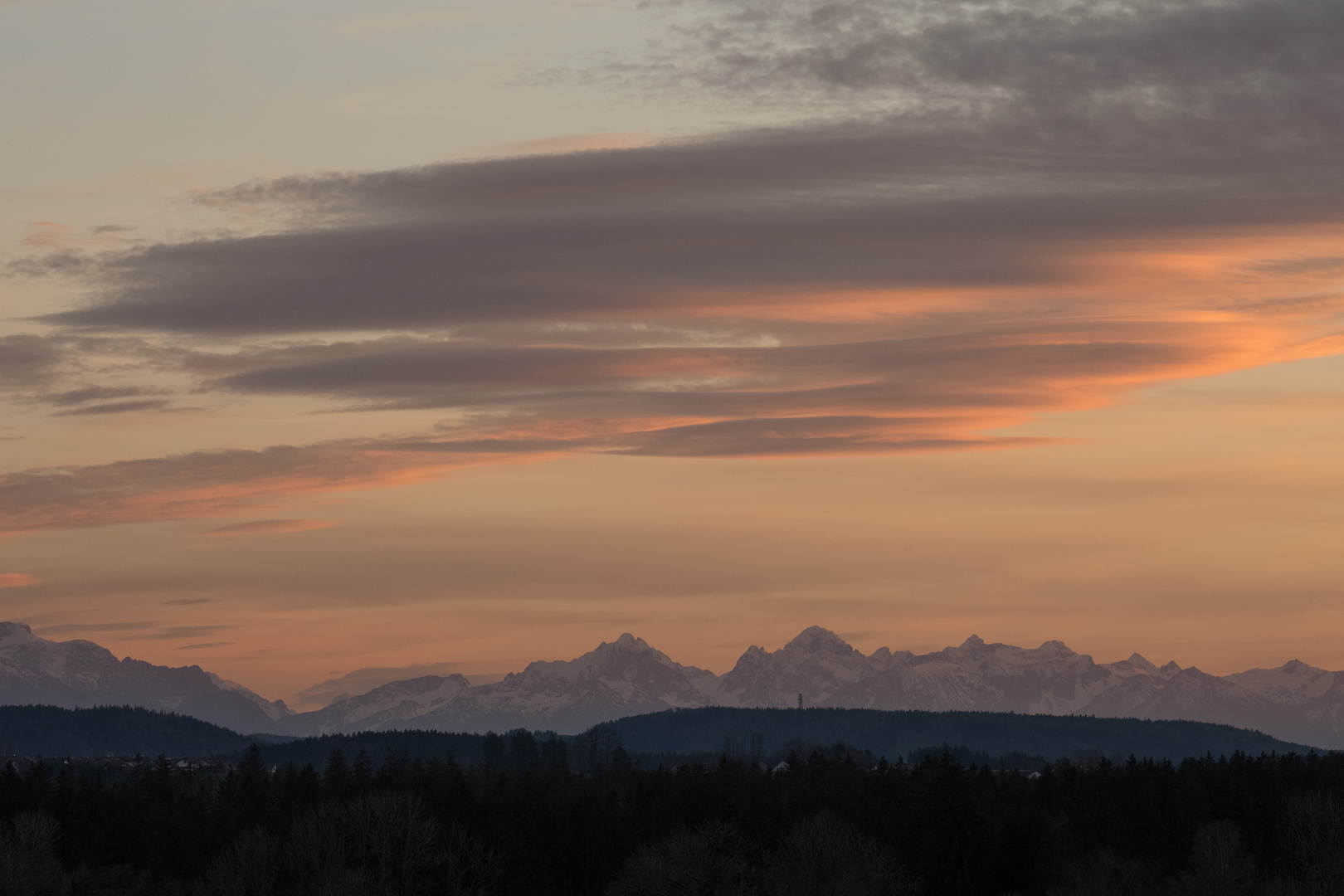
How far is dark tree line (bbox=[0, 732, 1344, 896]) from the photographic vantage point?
445 feet

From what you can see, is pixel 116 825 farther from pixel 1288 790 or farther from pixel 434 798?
pixel 1288 790

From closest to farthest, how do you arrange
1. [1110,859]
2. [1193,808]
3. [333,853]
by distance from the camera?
1. [333,853]
2. [1110,859]
3. [1193,808]

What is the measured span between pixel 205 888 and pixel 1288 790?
Answer: 113m

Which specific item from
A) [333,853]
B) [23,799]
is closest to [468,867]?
[333,853]

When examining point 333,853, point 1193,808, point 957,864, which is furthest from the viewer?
point 1193,808

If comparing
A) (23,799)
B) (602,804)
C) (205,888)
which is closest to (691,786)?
(602,804)

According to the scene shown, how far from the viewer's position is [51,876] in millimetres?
150125

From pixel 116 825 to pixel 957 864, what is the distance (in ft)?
279

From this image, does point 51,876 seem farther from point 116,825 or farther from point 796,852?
point 796,852

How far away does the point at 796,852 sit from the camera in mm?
150625

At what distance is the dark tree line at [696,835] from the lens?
445 ft

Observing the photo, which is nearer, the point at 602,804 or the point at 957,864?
the point at 957,864

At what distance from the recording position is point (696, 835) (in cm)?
15650

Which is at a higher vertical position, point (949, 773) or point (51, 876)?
point (949, 773)
